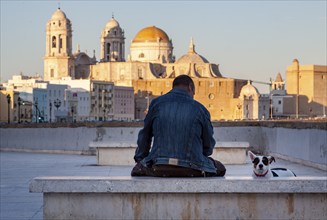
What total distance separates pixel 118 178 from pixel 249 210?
1004mm

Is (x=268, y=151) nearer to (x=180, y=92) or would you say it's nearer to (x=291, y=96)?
(x=180, y=92)

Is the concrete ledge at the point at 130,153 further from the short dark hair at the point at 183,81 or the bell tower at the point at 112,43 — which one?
the bell tower at the point at 112,43

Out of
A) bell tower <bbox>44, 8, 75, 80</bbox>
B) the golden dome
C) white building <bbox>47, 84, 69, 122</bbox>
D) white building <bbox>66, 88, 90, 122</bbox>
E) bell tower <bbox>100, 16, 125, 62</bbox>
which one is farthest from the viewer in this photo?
the golden dome

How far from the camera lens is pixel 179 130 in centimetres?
750

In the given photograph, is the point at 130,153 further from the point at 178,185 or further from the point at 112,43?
the point at 112,43

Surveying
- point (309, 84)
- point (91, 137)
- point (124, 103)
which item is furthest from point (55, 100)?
point (91, 137)

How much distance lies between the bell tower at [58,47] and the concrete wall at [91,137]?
441 ft

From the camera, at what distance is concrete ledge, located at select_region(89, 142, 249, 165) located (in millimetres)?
20859

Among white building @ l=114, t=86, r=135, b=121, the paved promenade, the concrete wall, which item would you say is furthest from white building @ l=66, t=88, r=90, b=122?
the paved promenade

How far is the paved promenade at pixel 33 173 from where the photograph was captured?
1102 centimetres

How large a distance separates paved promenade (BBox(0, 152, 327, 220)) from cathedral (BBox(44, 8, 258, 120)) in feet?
463

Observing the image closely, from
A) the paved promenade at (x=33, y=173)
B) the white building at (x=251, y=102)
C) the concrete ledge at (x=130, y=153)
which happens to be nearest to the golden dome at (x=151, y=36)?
the white building at (x=251, y=102)

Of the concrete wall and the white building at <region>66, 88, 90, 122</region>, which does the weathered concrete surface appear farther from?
the white building at <region>66, 88, 90, 122</region>

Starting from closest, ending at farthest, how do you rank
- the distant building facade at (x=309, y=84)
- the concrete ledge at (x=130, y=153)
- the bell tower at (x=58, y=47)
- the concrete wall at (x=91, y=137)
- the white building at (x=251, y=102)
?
the concrete ledge at (x=130, y=153) < the concrete wall at (x=91, y=137) < the bell tower at (x=58, y=47) < the white building at (x=251, y=102) < the distant building facade at (x=309, y=84)
